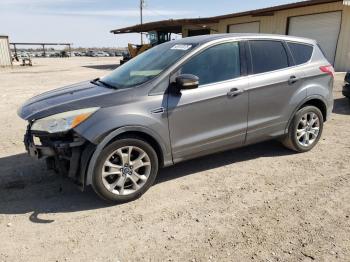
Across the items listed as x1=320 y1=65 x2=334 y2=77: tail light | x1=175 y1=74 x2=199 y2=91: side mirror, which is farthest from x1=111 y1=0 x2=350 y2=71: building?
x1=175 y1=74 x2=199 y2=91: side mirror

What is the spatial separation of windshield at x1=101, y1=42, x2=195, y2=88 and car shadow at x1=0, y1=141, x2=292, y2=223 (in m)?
1.31

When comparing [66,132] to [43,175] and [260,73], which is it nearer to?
[43,175]

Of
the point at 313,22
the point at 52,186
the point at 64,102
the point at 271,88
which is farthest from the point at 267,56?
the point at 313,22

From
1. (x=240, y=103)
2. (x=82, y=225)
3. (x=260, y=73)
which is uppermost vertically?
(x=260, y=73)

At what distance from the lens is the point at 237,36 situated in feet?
14.6

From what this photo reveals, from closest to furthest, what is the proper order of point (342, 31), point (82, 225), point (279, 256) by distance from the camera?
point (279, 256) < point (82, 225) < point (342, 31)

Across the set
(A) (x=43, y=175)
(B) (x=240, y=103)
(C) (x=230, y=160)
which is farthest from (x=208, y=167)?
(A) (x=43, y=175)

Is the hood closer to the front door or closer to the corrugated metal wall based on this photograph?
the front door

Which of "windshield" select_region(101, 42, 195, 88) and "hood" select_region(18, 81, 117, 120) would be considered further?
"windshield" select_region(101, 42, 195, 88)

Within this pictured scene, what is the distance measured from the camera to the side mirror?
12.3ft

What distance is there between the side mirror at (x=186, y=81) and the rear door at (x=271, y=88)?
0.94m

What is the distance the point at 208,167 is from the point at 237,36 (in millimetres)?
1811

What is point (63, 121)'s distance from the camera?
3.43 metres

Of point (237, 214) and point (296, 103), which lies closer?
point (237, 214)
